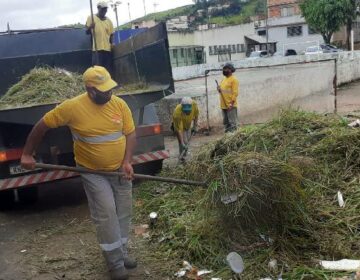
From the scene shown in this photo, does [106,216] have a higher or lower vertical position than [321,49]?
higher

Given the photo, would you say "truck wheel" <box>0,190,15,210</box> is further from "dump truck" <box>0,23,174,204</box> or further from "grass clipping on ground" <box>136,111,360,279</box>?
"grass clipping on ground" <box>136,111,360,279</box>

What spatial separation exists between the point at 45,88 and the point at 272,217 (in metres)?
3.41

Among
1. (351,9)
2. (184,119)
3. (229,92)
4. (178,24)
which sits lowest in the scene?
(184,119)

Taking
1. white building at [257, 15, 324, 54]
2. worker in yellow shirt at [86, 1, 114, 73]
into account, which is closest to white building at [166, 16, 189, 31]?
white building at [257, 15, 324, 54]

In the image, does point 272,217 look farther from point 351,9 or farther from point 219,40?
point 219,40

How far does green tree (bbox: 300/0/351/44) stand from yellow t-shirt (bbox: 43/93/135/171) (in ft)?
119

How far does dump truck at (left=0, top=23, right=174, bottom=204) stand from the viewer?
5609mm

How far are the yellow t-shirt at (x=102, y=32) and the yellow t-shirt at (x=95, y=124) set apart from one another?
3920 millimetres

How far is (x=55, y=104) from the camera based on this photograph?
5434mm

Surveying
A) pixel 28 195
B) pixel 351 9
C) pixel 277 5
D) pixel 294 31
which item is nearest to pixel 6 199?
pixel 28 195

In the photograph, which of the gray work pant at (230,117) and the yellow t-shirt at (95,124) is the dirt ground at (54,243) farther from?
the gray work pant at (230,117)

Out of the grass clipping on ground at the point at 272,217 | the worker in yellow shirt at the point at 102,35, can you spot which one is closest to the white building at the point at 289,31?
the worker in yellow shirt at the point at 102,35

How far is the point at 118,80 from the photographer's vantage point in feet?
24.9

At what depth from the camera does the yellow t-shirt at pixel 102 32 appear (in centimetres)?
770
